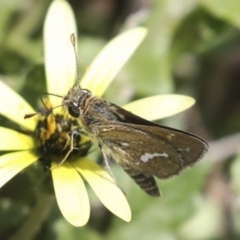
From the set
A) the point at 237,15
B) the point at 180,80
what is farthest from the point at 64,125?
the point at 180,80

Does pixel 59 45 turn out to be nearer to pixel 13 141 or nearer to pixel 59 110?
pixel 59 110

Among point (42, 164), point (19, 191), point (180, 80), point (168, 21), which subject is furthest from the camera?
point (180, 80)

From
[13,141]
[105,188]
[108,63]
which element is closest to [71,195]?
[105,188]

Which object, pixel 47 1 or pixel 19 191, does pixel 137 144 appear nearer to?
pixel 19 191

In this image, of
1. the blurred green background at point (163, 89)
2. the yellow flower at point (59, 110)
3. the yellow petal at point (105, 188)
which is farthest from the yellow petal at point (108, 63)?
the yellow petal at point (105, 188)

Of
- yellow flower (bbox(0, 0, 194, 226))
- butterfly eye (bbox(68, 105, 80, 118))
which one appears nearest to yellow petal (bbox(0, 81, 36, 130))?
yellow flower (bbox(0, 0, 194, 226))

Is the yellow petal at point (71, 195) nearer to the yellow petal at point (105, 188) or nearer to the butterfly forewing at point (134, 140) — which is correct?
the yellow petal at point (105, 188)
